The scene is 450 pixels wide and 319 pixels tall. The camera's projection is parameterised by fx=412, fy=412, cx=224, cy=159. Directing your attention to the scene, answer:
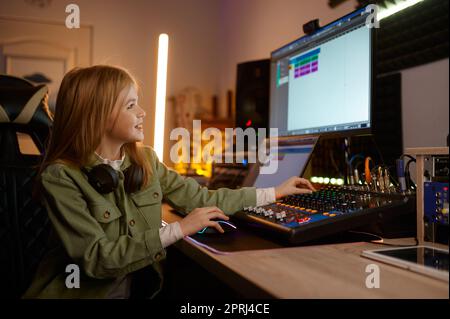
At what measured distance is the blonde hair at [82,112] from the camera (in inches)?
39.6

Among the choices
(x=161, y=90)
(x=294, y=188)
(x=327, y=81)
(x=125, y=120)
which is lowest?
(x=294, y=188)

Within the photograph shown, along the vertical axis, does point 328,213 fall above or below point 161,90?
below

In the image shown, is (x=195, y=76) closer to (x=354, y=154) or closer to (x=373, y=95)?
(x=354, y=154)

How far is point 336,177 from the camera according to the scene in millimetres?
1343

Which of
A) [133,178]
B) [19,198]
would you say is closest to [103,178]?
[133,178]

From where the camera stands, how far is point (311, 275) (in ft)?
1.89

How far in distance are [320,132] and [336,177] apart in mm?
241

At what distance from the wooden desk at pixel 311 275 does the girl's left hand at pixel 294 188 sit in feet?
0.97

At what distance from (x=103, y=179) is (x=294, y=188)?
0.48 m

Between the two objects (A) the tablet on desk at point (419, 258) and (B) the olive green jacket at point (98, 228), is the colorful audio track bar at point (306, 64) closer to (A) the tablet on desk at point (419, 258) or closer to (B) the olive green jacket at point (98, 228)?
(B) the olive green jacket at point (98, 228)

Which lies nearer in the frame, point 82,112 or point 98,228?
point 98,228

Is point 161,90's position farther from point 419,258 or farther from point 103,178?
point 419,258

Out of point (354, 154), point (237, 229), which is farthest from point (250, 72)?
point (237, 229)

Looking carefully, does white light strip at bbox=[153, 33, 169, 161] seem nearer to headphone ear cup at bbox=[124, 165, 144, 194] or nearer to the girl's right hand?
headphone ear cup at bbox=[124, 165, 144, 194]
